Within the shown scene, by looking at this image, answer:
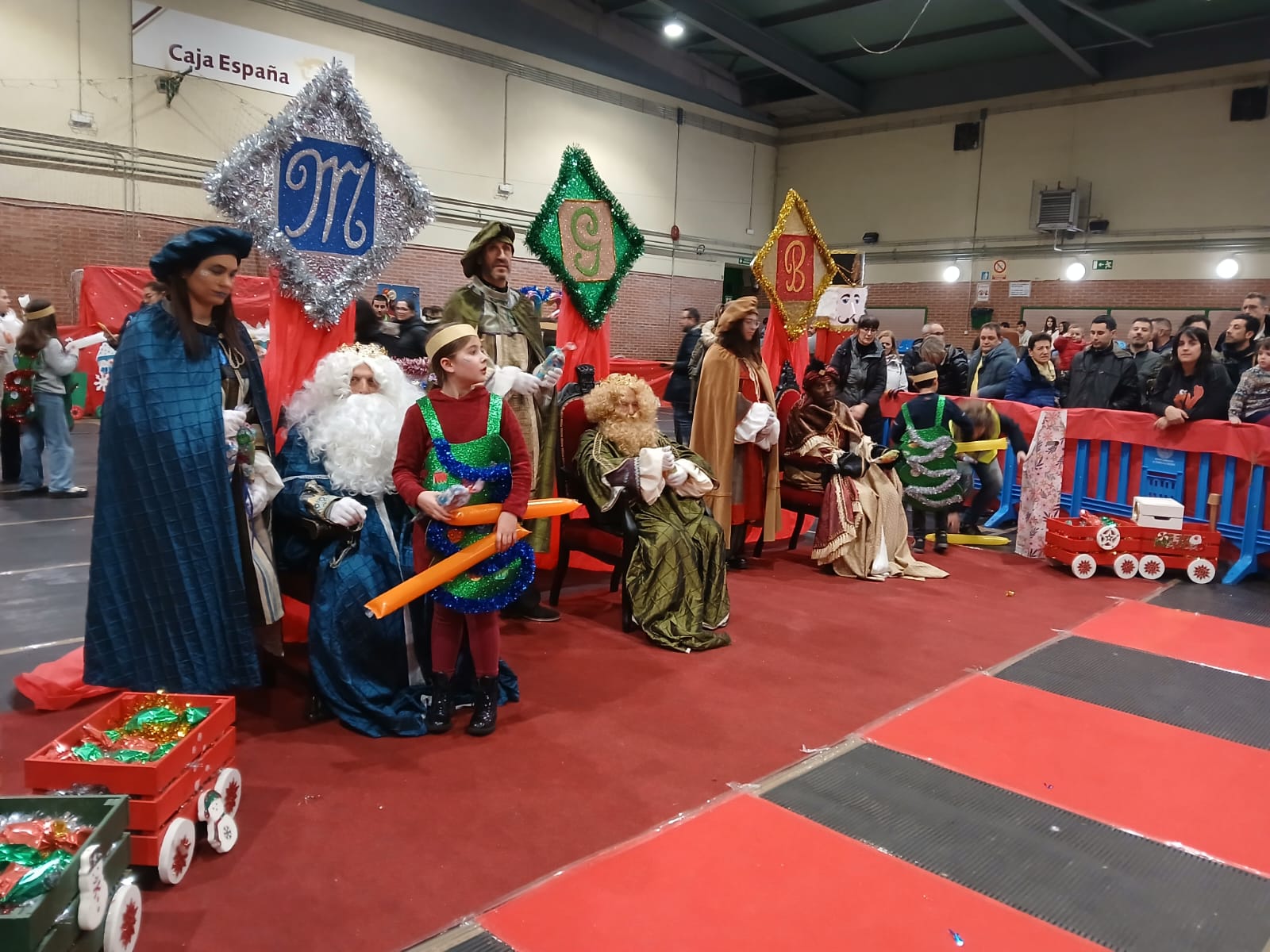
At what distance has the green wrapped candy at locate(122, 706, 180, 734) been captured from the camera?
2.38 metres

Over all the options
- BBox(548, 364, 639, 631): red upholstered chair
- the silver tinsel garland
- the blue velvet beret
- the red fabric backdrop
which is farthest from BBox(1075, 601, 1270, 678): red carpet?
the red fabric backdrop

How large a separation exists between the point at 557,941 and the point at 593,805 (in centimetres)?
65

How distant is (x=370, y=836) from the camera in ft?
8.32

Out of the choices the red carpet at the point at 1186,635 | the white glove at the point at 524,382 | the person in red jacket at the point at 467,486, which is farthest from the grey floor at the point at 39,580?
the red carpet at the point at 1186,635

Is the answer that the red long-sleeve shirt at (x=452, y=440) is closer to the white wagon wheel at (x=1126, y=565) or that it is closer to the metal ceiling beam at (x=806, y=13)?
the white wagon wheel at (x=1126, y=565)

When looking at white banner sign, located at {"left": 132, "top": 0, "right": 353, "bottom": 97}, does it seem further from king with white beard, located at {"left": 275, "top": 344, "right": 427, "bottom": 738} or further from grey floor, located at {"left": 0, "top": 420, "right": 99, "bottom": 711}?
king with white beard, located at {"left": 275, "top": 344, "right": 427, "bottom": 738}

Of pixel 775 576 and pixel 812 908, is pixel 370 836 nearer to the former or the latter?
pixel 812 908

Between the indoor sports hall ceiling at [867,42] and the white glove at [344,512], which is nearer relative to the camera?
the white glove at [344,512]

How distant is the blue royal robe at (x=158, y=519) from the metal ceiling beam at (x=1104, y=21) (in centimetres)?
1279

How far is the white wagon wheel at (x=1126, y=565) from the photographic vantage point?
5691 mm

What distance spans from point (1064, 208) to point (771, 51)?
5.37 m

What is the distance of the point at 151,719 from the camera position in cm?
241

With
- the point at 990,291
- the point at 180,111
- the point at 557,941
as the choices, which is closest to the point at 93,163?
the point at 180,111

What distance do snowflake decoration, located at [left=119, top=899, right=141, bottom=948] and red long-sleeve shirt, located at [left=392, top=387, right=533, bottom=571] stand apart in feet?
4.52
